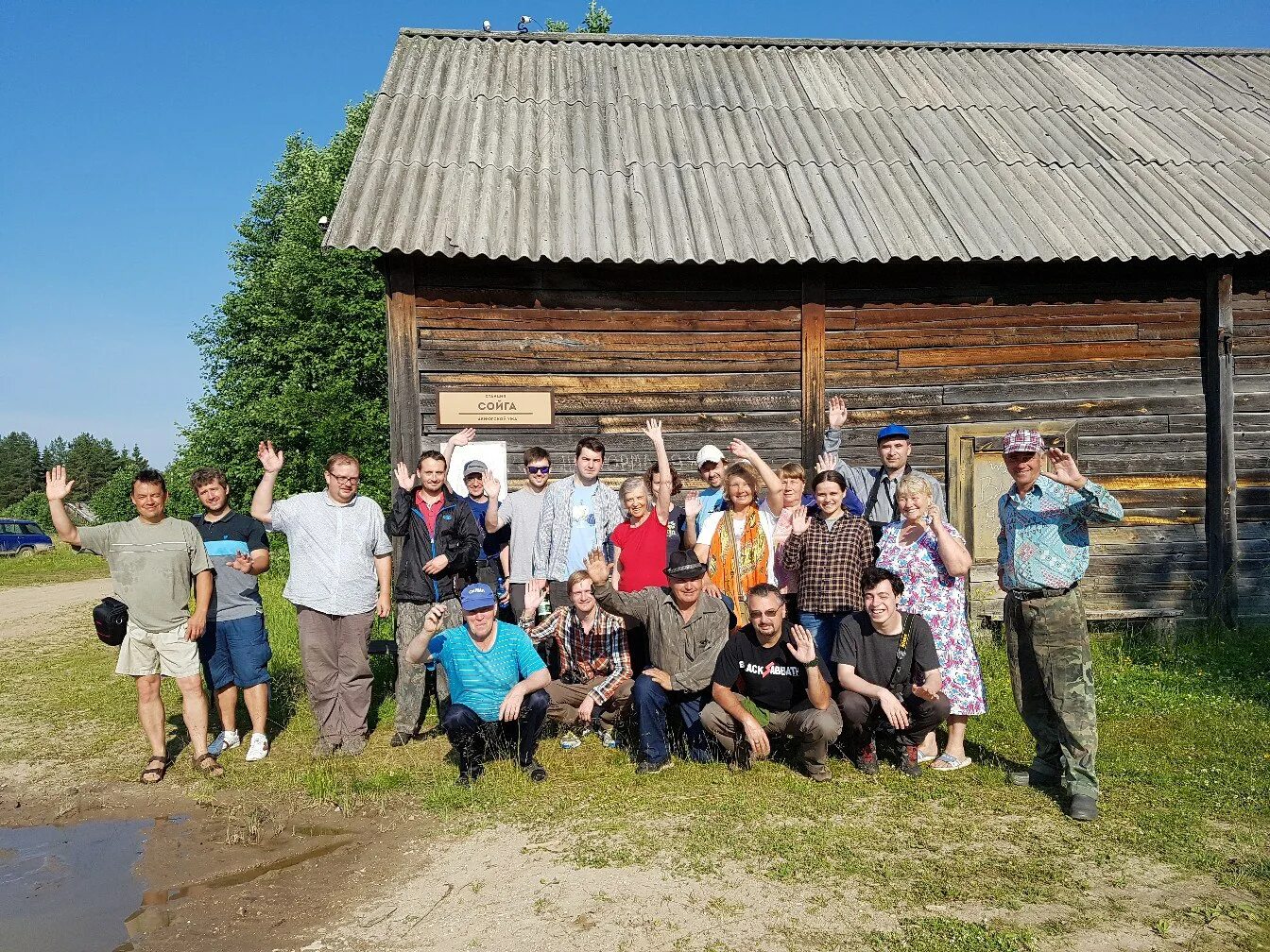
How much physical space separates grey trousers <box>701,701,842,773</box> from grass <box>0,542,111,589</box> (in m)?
18.3

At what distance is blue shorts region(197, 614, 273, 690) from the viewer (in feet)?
19.6

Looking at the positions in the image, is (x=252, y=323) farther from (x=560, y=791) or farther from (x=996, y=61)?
(x=560, y=791)

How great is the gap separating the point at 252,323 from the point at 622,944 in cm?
2418

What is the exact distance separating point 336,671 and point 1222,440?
806 centimetres

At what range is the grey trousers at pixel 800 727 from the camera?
5.10 meters

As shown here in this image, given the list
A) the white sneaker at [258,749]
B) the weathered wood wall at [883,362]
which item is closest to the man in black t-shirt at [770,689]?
the white sneaker at [258,749]

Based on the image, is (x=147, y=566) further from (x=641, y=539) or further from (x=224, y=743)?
(x=641, y=539)

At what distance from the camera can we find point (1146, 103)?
10.7 metres

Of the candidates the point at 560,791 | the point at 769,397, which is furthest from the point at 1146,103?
the point at 560,791

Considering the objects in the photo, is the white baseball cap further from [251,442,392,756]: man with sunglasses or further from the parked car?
the parked car

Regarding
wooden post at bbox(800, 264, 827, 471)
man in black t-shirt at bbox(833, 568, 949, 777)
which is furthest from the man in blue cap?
wooden post at bbox(800, 264, 827, 471)

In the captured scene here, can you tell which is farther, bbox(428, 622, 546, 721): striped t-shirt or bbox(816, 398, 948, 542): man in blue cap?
bbox(816, 398, 948, 542): man in blue cap

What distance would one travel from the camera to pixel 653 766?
536cm

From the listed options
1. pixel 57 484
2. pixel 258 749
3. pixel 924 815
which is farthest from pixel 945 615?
pixel 57 484
